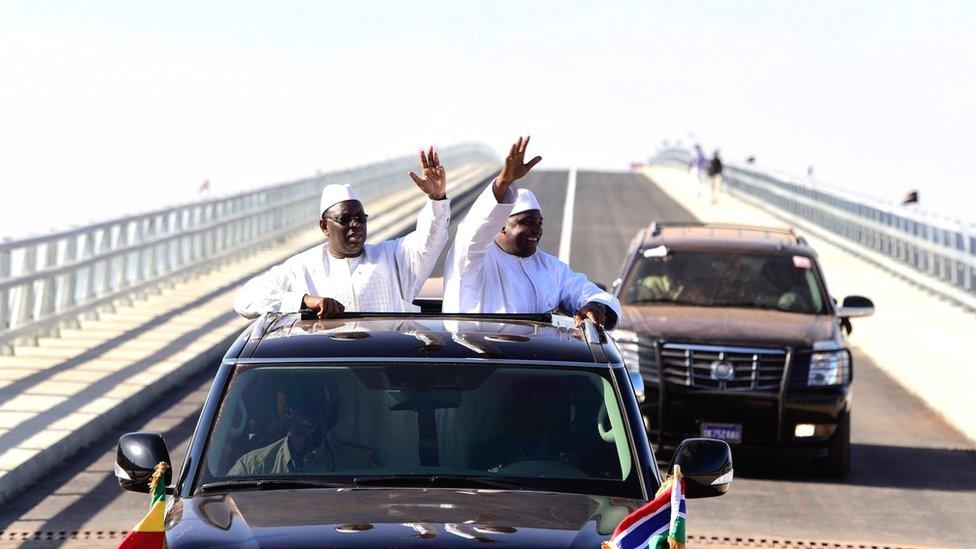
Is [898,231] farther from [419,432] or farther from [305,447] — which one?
[305,447]

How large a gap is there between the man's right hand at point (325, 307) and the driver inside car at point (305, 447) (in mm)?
947

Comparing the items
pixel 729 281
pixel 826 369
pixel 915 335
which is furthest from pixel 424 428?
pixel 915 335

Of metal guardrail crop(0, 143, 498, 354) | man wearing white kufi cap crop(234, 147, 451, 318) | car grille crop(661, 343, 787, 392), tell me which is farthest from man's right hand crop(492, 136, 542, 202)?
metal guardrail crop(0, 143, 498, 354)

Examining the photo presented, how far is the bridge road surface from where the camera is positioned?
10719mm

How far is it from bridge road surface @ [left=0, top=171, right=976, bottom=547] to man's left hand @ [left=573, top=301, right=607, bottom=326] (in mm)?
2986

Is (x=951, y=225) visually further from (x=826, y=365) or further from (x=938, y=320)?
(x=826, y=365)

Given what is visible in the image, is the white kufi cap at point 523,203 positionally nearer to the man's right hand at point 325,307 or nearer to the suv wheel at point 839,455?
the man's right hand at point 325,307

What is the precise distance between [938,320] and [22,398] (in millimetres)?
11734

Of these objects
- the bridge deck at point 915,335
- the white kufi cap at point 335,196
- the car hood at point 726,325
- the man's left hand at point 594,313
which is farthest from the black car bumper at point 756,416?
the man's left hand at point 594,313

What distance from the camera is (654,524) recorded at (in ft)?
17.6

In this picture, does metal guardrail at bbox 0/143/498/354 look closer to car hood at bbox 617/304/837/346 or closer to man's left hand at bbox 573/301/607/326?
car hood at bbox 617/304/837/346

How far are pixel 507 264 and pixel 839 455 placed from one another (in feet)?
14.7

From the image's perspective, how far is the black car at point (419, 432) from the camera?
19.5 ft

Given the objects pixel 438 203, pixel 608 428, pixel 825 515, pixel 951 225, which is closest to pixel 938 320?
pixel 951 225
